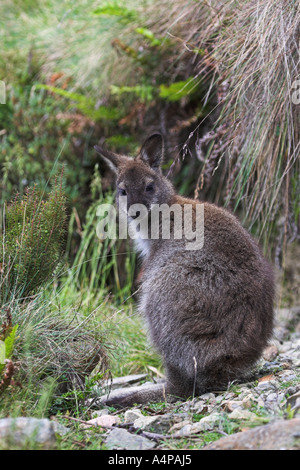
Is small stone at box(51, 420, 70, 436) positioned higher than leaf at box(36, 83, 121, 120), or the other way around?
leaf at box(36, 83, 121, 120)

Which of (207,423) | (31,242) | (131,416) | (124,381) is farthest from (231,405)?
(31,242)

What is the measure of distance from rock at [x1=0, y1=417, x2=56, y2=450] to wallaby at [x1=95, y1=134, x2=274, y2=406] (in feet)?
4.24

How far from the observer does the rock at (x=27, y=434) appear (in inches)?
105

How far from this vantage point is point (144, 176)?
16.6 feet

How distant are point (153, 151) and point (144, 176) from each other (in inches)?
11.0

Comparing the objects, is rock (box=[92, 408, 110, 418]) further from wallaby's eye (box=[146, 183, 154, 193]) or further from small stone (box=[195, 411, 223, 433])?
wallaby's eye (box=[146, 183, 154, 193])

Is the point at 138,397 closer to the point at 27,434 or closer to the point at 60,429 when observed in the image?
the point at 60,429

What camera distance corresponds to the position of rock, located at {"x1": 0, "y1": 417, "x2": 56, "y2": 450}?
2674 mm

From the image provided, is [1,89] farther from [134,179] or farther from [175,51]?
[134,179]

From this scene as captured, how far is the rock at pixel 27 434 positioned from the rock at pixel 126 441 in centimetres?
37

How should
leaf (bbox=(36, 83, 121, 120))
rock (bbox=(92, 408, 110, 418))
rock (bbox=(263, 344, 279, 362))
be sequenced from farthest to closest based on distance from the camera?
leaf (bbox=(36, 83, 121, 120))
rock (bbox=(263, 344, 279, 362))
rock (bbox=(92, 408, 110, 418))

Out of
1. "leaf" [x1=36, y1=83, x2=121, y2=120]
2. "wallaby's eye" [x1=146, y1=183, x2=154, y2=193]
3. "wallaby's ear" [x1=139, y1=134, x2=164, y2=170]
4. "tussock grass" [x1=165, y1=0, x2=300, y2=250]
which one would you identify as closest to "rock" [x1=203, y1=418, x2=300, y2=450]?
"tussock grass" [x1=165, y1=0, x2=300, y2=250]

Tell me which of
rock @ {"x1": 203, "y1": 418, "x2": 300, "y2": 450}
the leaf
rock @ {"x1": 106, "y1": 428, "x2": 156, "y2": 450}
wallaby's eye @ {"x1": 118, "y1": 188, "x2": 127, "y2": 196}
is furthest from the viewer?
the leaf
